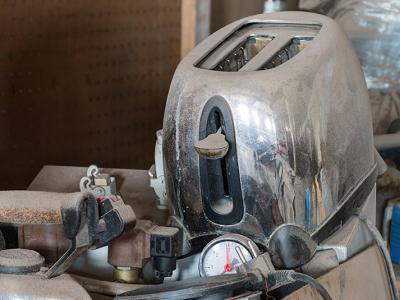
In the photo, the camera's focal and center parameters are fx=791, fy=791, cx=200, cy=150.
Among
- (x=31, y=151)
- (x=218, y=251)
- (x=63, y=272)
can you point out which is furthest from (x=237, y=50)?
(x=31, y=151)

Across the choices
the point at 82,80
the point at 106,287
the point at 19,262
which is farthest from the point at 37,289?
the point at 82,80

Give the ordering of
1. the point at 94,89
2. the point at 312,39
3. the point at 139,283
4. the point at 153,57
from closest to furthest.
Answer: the point at 139,283 → the point at 312,39 → the point at 94,89 → the point at 153,57

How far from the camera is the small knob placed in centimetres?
96

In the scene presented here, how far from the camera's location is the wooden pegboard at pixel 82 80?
1866mm

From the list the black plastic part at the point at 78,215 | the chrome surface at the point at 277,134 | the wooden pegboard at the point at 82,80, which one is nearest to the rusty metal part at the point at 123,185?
the chrome surface at the point at 277,134

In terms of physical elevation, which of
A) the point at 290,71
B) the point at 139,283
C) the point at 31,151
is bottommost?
the point at 31,151

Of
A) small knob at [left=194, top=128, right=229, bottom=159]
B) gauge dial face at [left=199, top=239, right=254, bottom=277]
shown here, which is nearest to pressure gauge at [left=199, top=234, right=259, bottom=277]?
gauge dial face at [left=199, top=239, right=254, bottom=277]

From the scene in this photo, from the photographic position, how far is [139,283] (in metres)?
1.04

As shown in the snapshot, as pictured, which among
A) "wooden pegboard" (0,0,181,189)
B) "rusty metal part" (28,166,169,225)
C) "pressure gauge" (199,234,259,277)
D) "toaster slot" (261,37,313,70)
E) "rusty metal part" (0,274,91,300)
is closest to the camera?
"rusty metal part" (0,274,91,300)

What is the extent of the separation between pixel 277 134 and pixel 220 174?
92 millimetres

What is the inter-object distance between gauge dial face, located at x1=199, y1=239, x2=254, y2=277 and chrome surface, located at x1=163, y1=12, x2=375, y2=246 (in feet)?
0.11

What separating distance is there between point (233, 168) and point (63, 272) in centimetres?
25

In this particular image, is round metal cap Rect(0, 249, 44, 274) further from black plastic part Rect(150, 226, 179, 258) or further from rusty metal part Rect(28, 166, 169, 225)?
rusty metal part Rect(28, 166, 169, 225)

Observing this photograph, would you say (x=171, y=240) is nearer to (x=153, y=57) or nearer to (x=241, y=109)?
(x=241, y=109)
